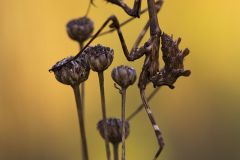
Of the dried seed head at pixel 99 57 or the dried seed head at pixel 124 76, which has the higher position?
the dried seed head at pixel 99 57

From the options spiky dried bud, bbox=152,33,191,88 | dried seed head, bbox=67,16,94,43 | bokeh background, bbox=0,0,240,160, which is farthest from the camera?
bokeh background, bbox=0,0,240,160

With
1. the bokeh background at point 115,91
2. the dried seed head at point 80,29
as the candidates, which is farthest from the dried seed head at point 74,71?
the bokeh background at point 115,91

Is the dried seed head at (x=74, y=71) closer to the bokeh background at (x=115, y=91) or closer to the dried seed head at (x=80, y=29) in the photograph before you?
the dried seed head at (x=80, y=29)

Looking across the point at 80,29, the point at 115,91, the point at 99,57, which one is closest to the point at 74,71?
the point at 99,57

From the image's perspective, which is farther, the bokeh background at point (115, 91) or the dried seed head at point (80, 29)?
the bokeh background at point (115, 91)

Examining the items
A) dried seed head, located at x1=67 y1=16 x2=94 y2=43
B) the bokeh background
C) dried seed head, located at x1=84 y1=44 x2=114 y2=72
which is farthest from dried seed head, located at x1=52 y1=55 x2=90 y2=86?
the bokeh background

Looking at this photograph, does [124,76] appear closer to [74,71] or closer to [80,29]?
[74,71]

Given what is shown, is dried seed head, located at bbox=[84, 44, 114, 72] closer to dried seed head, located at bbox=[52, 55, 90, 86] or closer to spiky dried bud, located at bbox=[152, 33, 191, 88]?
dried seed head, located at bbox=[52, 55, 90, 86]
